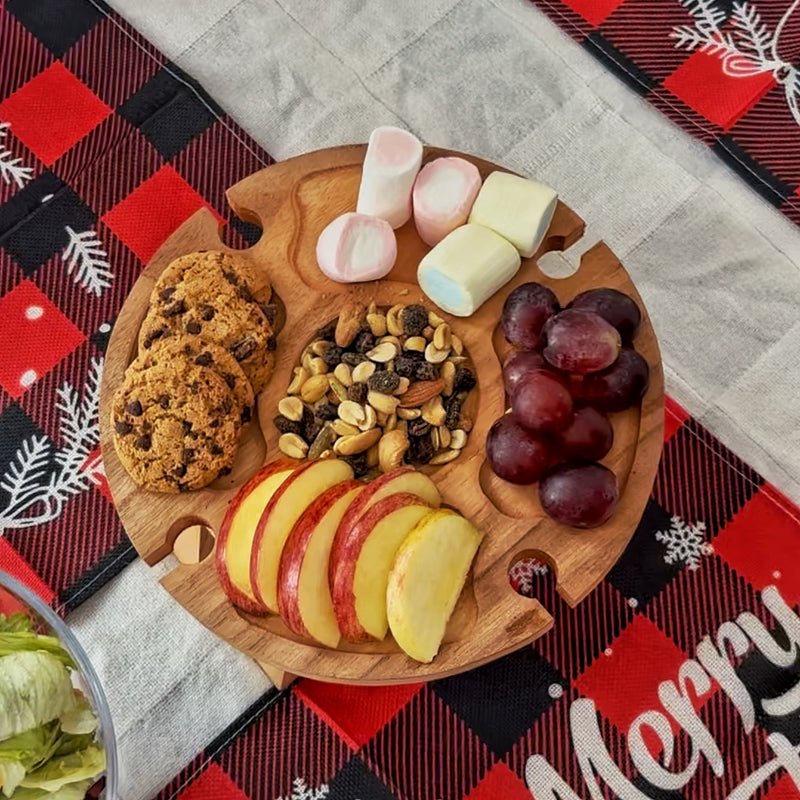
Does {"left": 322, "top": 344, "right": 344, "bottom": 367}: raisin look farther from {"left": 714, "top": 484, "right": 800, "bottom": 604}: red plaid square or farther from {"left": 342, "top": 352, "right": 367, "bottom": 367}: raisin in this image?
{"left": 714, "top": 484, "right": 800, "bottom": 604}: red plaid square

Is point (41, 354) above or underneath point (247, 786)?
above

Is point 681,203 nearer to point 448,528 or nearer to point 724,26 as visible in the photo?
point 724,26

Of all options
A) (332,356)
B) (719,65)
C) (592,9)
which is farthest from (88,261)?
(719,65)

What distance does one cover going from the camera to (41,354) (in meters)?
1.25

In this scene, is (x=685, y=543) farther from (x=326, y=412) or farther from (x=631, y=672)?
(x=326, y=412)

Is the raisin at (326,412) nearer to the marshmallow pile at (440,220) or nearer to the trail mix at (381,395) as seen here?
the trail mix at (381,395)

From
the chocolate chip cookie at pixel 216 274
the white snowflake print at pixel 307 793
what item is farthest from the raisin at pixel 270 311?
the white snowflake print at pixel 307 793

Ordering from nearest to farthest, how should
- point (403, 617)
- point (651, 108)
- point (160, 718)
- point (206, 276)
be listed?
point (403, 617), point (206, 276), point (160, 718), point (651, 108)

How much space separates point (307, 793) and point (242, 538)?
0.36 metres

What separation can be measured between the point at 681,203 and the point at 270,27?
64cm

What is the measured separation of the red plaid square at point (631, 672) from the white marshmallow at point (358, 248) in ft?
1.71

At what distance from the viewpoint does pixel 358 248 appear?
3.45ft

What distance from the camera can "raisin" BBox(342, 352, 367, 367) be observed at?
1031 mm

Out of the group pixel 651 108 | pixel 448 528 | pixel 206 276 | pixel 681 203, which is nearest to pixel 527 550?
pixel 448 528
